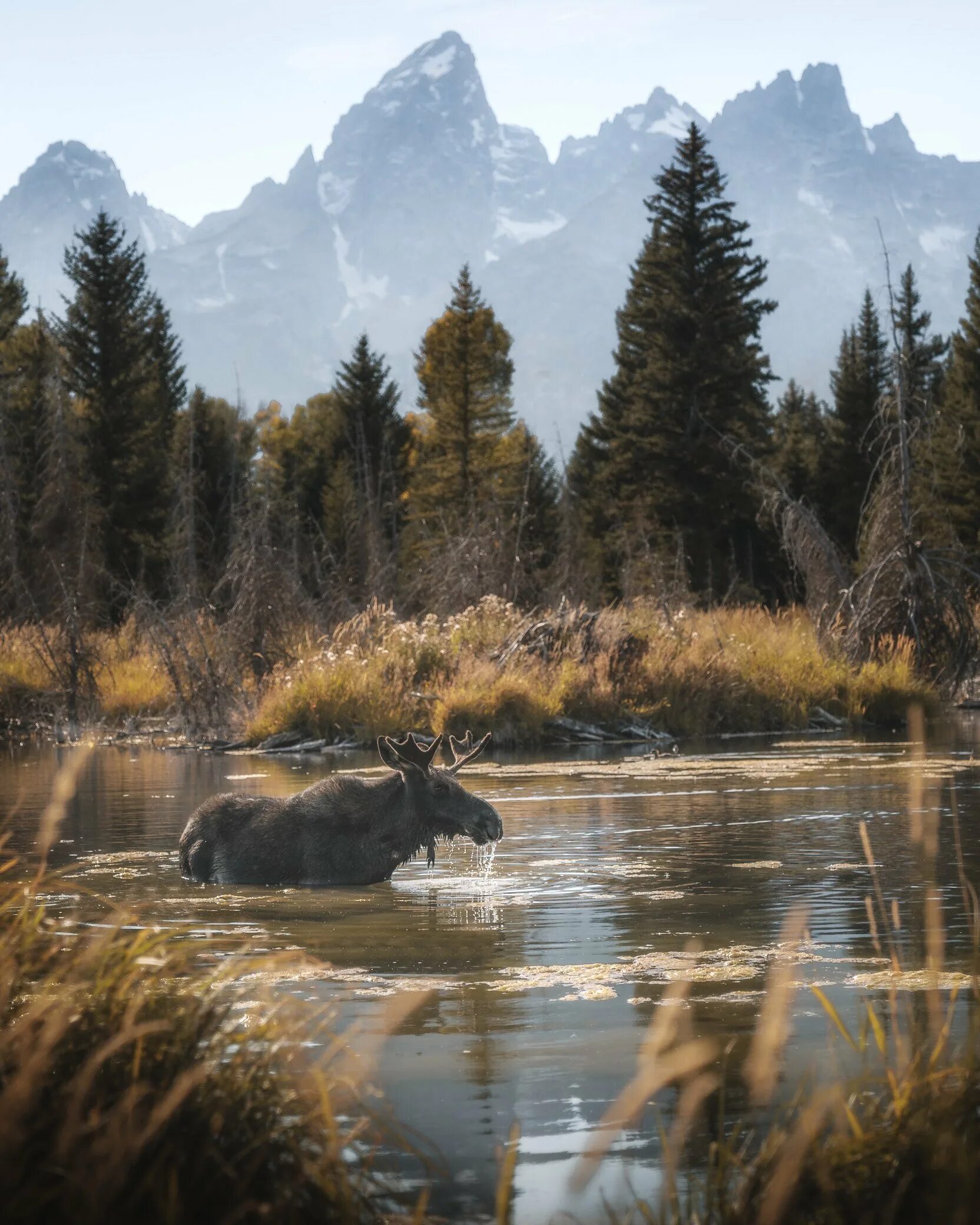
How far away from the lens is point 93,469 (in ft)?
192

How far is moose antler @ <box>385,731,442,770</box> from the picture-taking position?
12.6m

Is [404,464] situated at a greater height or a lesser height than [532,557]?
greater

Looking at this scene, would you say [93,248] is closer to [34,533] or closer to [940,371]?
[34,533]

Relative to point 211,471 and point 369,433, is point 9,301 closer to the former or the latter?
point 211,471

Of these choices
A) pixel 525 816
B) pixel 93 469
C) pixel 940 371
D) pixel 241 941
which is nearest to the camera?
pixel 241 941

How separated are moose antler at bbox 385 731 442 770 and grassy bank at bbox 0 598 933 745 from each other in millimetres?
13345

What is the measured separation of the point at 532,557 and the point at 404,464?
36.4 meters

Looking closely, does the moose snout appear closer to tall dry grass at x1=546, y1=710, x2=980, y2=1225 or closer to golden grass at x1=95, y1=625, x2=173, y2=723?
tall dry grass at x1=546, y1=710, x2=980, y2=1225

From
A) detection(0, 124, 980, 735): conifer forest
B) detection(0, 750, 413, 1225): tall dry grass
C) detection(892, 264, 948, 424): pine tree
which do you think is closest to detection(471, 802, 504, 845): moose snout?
detection(0, 750, 413, 1225): tall dry grass

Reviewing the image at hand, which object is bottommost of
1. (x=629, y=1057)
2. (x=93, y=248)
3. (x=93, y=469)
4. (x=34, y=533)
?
(x=629, y=1057)

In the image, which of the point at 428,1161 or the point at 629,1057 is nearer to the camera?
the point at 428,1161

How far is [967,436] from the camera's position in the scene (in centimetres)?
5625

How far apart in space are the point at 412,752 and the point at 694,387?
49639 mm

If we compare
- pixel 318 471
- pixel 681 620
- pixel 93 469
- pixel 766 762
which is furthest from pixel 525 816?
pixel 318 471
